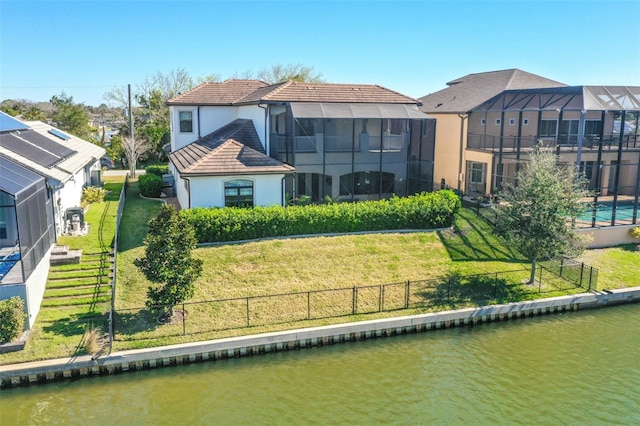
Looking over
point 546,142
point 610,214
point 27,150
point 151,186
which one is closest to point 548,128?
point 546,142

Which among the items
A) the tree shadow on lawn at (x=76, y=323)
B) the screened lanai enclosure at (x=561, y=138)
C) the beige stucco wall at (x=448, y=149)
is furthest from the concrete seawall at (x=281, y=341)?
the beige stucco wall at (x=448, y=149)

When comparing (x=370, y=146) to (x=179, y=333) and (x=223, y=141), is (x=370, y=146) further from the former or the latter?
(x=179, y=333)

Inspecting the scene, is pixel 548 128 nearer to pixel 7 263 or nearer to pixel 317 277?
pixel 317 277

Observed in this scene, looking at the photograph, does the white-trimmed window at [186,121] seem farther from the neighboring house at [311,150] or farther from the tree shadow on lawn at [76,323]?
the tree shadow on lawn at [76,323]

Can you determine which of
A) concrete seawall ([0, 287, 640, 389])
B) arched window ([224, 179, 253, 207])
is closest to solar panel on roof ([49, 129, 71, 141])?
arched window ([224, 179, 253, 207])

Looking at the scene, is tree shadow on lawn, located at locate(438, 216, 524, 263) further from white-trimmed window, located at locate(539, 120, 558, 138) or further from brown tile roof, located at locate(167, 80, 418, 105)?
white-trimmed window, located at locate(539, 120, 558, 138)
